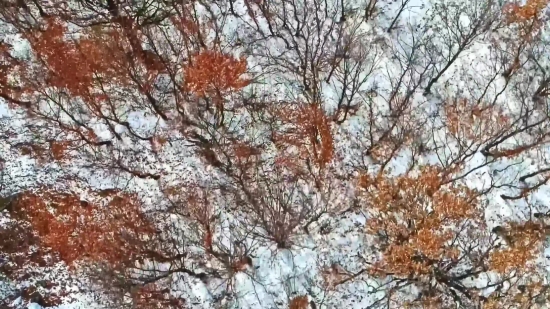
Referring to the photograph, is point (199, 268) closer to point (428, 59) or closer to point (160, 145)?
point (160, 145)

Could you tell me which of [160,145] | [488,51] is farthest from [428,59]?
[160,145]

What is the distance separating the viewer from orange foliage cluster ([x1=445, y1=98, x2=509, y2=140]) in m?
22.7

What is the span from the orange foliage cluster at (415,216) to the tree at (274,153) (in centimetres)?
6

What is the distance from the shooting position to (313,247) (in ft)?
70.5

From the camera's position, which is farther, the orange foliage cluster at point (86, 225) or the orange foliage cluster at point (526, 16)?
the orange foliage cluster at point (526, 16)

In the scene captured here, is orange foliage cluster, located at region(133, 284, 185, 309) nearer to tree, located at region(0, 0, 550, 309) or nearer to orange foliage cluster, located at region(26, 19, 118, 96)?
tree, located at region(0, 0, 550, 309)

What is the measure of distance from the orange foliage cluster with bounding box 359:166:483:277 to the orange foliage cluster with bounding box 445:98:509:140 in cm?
179

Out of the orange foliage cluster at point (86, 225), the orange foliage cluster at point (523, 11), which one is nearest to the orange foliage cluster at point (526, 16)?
the orange foliage cluster at point (523, 11)

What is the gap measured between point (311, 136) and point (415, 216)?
4365 mm

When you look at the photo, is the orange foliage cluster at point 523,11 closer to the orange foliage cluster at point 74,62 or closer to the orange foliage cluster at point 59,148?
the orange foliage cluster at point 74,62

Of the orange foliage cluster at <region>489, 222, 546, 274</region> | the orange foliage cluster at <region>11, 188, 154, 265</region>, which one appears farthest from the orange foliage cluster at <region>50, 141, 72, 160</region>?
the orange foliage cluster at <region>489, 222, 546, 274</region>

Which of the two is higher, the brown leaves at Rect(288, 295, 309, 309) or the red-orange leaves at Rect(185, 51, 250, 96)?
the red-orange leaves at Rect(185, 51, 250, 96)

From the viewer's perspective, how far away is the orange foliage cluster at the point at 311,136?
22.2m

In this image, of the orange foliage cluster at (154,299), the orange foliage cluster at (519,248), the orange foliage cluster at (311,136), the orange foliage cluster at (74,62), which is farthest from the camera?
the orange foliage cluster at (311,136)
